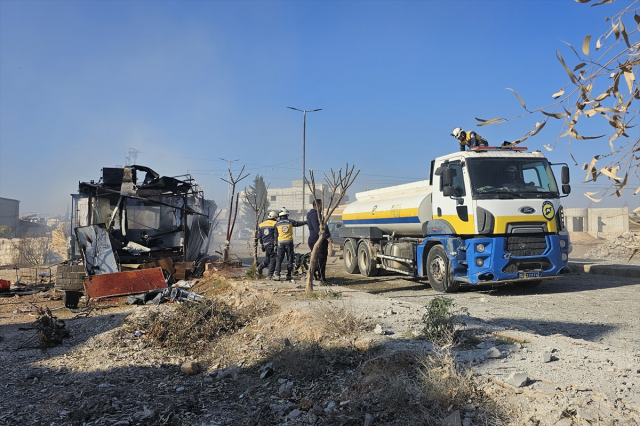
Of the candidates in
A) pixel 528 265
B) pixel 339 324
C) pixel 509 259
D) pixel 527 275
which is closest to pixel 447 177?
pixel 509 259

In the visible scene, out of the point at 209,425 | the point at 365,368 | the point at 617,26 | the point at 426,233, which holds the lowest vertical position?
the point at 209,425

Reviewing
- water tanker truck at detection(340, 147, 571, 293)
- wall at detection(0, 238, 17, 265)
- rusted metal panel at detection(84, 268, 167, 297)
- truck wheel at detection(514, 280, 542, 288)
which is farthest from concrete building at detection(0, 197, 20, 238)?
truck wheel at detection(514, 280, 542, 288)

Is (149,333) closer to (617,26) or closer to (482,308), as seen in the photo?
(482,308)

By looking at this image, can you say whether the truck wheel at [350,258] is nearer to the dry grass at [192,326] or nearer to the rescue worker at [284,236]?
the rescue worker at [284,236]

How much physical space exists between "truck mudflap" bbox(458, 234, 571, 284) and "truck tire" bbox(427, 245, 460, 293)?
33cm

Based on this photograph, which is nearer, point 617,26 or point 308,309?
point 617,26

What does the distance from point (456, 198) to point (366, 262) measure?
4.79 metres

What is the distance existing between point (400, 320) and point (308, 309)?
144 centimetres

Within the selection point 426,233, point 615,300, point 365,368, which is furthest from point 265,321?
point 615,300

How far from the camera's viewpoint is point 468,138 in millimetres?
10828

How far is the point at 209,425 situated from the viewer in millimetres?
4160

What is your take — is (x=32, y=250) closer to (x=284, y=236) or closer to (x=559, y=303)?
(x=284, y=236)

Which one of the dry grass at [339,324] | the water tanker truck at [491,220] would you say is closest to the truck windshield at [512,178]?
the water tanker truck at [491,220]

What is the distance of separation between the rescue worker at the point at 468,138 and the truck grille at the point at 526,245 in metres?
2.43
